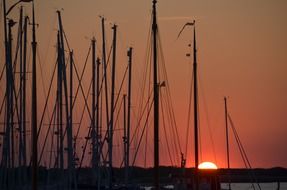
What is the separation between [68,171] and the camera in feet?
168

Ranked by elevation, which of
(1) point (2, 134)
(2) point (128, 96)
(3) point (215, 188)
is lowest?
(3) point (215, 188)

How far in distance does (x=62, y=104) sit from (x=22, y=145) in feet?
15.2

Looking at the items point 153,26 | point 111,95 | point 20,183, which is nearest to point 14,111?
point 20,183

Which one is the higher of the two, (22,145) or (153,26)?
(153,26)

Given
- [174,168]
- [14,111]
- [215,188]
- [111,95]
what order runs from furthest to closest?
[174,168]
[111,95]
[14,111]
[215,188]

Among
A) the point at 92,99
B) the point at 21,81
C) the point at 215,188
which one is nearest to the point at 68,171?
the point at 21,81

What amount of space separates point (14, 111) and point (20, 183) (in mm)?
4969

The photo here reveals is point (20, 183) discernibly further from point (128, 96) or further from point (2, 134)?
point (128, 96)

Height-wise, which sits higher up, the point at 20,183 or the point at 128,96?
the point at 128,96

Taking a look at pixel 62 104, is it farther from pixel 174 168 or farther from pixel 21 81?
pixel 174 168

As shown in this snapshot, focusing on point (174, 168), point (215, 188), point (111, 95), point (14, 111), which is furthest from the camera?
point (174, 168)

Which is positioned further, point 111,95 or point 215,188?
point 111,95

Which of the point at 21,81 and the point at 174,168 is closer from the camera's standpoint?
the point at 21,81

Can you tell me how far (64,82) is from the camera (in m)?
52.7
